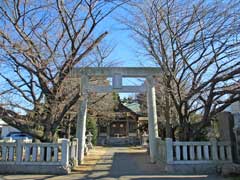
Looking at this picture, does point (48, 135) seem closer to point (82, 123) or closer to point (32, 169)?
point (32, 169)

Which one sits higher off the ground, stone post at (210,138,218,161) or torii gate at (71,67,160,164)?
torii gate at (71,67,160,164)

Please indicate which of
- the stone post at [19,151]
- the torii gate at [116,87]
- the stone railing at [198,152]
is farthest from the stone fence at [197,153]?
the stone post at [19,151]

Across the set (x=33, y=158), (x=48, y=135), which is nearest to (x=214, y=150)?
(x=48, y=135)

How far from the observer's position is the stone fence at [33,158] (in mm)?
8820

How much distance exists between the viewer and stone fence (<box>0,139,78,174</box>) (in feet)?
28.9

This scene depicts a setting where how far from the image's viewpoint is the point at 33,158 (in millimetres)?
8938

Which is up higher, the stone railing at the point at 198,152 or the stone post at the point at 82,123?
the stone post at the point at 82,123

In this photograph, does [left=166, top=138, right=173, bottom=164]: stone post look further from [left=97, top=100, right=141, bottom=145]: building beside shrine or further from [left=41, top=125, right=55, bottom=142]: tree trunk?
[left=97, top=100, right=141, bottom=145]: building beside shrine

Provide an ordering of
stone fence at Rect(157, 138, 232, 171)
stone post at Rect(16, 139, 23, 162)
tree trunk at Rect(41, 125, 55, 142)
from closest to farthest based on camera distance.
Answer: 1. stone post at Rect(16, 139, 23, 162)
2. stone fence at Rect(157, 138, 232, 171)
3. tree trunk at Rect(41, 125, 55, 142)

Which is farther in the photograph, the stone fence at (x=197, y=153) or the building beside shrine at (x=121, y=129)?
the building beside shrine at (x=121, y=129)

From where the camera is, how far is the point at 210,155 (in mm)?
9430

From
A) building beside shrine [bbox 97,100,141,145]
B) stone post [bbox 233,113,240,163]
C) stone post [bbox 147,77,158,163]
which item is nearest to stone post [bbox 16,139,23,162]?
stone post [bbox 147,77,158,163]

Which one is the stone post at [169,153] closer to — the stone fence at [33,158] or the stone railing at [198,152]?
the stone railing at [198,152]

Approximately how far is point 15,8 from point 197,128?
748 centimetres
